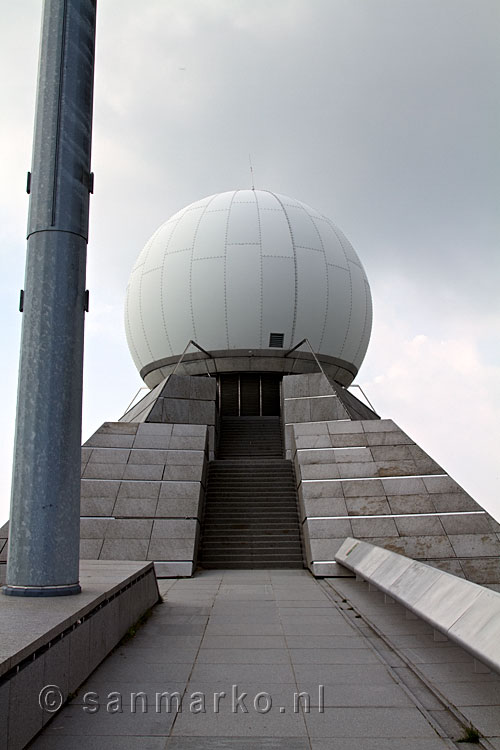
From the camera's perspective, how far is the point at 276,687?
486cm

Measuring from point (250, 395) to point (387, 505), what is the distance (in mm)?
10083

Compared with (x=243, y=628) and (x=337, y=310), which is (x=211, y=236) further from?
(x=243, y=628)

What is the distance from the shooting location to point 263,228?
22609mm

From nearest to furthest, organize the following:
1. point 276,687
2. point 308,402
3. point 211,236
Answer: point 276,687 < point 308,402 < point 211,236

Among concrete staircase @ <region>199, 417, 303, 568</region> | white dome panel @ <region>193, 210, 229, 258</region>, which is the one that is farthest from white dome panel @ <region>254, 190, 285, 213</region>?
concrete staircase @ <region>199, 417, 303, 568</region>

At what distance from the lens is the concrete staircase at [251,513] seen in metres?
12.8

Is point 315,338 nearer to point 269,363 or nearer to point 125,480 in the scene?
point 269,363

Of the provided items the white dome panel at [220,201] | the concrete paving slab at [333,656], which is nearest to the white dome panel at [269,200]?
the white dome panel at [220,201]

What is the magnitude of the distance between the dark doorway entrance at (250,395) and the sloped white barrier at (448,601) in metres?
13.6

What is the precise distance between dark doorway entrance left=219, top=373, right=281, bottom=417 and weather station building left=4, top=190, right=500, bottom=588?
0.16ft

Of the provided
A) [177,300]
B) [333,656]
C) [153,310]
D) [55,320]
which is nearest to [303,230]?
[177,300]

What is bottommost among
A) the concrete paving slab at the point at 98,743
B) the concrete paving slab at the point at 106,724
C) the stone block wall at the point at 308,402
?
the concrete paving slab at the point at 98,743

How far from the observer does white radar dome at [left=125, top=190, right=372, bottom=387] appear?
21.8m

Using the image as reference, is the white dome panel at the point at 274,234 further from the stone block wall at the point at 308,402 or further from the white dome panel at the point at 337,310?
the stone block wall at the point at 308,402
